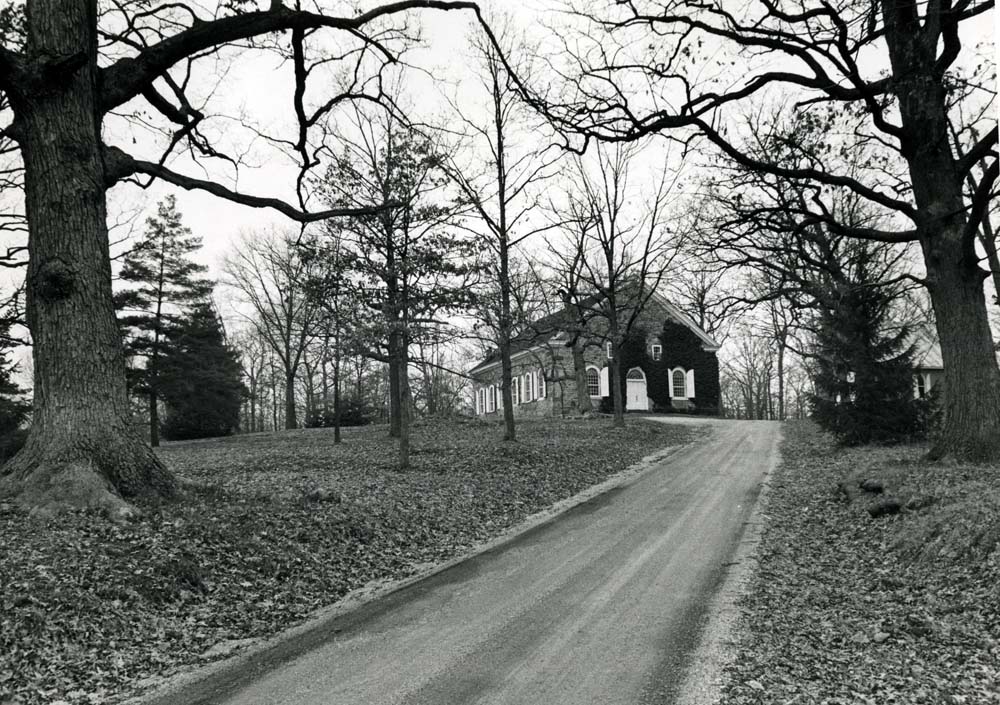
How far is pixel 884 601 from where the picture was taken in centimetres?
640

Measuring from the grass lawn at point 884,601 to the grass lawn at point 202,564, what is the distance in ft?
13.6

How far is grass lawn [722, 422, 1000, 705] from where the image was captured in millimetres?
4641

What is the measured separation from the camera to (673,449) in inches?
890

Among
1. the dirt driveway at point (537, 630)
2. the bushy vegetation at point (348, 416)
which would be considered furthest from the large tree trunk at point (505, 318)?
the bushy vegetation at point (348, 416)

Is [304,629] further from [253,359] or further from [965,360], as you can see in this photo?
[253,359]

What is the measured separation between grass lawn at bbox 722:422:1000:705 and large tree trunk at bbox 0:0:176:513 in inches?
278

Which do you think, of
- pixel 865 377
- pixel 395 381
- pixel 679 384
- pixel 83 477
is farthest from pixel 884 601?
pixel 679 384

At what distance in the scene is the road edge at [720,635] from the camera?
4.57 metres

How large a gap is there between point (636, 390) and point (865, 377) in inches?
849

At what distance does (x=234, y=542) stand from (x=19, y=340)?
13828 mm

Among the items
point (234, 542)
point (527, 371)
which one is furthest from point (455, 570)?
point (527, 371)

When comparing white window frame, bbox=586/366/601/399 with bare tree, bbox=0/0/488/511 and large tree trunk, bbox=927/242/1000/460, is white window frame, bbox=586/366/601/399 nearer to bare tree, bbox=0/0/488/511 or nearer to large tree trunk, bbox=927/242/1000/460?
large tree trunk, bbox=927/242/1000/460

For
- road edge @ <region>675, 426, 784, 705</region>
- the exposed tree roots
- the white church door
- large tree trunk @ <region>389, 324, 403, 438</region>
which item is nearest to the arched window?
the white church door

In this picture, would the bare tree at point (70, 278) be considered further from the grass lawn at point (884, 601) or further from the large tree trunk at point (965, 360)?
the large tree trunk at point (965, 360)
